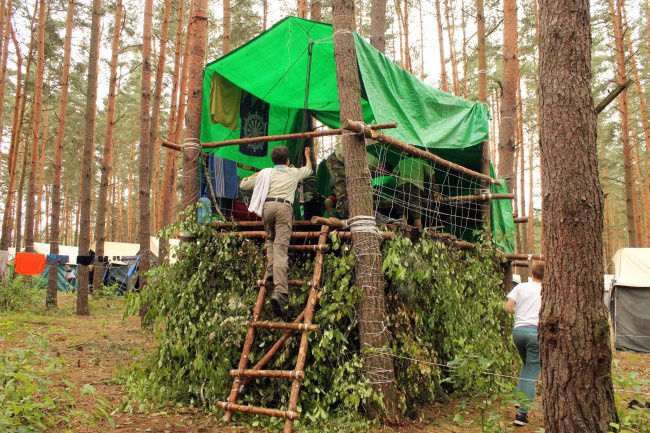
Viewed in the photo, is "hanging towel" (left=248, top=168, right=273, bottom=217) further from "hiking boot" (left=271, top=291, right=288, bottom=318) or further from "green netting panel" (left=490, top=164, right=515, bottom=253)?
"green netting panel" (left=490, top=164, right=515, bottom=253)

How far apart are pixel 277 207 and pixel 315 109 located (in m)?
2.59

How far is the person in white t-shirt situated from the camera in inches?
220

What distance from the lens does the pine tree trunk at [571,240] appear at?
3441 millimetres

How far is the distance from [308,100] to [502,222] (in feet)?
11.8

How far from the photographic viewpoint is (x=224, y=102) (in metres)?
7.32

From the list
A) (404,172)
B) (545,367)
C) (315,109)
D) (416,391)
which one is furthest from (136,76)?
(545,367)

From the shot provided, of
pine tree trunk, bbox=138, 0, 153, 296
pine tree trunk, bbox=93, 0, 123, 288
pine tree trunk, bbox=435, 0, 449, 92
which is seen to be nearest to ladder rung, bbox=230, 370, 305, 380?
pine tree trunk, bbox=138, 0, 153, 296

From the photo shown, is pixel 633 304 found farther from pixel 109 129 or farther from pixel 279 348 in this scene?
pixel 109 129

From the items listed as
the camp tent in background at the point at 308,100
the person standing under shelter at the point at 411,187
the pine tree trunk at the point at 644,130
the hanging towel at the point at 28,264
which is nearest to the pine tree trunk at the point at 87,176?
the hanging towel at the point at 28,264

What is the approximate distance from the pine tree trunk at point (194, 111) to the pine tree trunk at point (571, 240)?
411 centimetres

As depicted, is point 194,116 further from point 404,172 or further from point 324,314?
point 324,314

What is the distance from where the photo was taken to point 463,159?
315 inches

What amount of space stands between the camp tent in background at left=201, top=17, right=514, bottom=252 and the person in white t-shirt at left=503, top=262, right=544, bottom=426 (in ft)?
6.70

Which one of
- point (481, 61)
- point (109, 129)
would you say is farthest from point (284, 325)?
point (109, 129)
